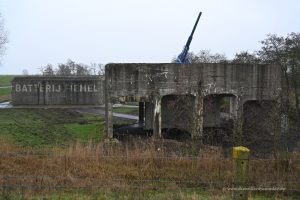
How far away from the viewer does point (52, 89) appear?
39.5m

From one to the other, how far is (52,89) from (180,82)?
1936 cm

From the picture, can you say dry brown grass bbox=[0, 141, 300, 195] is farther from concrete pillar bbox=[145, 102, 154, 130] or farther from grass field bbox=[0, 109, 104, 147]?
concrete pillar bbox=[145, 102, 154, 130]

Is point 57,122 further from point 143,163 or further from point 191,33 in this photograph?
point 143,163

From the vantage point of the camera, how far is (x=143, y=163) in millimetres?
11773

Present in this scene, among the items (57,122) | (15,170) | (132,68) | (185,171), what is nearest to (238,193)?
(185,171)

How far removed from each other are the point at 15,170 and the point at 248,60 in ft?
105

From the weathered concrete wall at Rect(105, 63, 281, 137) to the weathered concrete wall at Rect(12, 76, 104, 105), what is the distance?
16.1m

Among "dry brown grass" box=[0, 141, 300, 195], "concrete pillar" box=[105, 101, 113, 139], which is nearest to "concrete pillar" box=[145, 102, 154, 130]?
"concrete pillar" box=[105, 101, 113, 139]

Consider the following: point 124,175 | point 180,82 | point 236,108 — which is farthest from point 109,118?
point 124,175

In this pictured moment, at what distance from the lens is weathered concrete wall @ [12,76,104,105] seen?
129 feet

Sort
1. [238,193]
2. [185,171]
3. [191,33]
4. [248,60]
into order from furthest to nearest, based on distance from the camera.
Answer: [248,60], [191,33], [185,171], [238,193]

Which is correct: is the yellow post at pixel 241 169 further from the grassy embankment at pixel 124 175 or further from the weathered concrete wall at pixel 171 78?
the weathered concrete wall at pixel 171 78

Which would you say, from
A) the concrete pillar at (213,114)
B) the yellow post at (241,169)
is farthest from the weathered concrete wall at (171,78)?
the yellow post at (241,169)

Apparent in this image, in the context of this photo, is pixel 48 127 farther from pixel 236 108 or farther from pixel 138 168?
pixel 138 168
